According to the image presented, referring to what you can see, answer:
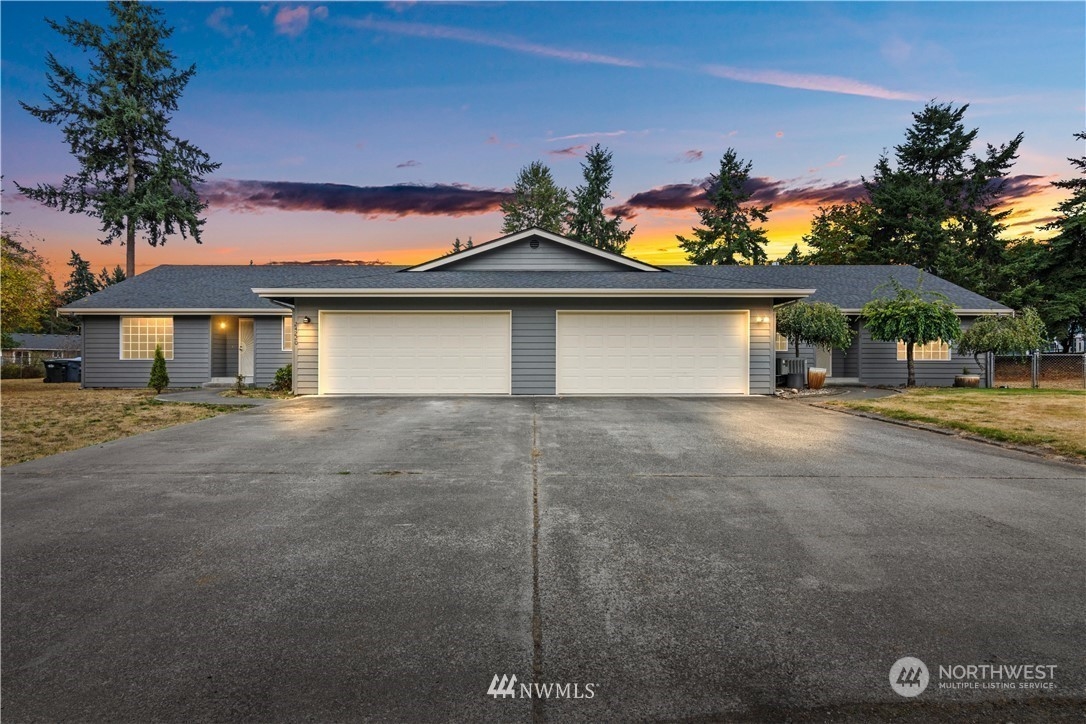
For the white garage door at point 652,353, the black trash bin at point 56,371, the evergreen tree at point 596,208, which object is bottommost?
the black trash bin at point 56,371

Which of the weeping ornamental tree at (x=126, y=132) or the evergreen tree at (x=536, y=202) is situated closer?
the weeping ornamental tree at (x=126, y=132)

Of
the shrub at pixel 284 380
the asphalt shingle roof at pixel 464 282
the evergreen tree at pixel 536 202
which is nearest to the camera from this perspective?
the asphalt shingle roof at pixel 464 282

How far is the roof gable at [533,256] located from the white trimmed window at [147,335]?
29.5 feet

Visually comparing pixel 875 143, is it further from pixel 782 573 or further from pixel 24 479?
pixel 24 479

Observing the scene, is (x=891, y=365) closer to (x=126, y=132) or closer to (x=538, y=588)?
(x=538, y=588)

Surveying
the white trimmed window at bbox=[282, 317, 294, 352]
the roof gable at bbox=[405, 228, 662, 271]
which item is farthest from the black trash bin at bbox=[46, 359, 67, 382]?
the roof gable at bbox=[405, 228, 662, 271]

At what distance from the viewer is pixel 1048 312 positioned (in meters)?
24.0

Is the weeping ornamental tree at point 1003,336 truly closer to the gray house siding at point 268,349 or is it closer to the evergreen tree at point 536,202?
the gray house siding at point 268,349

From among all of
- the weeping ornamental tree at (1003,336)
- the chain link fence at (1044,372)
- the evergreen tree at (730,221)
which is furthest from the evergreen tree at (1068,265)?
the evergreen tree at (730,221)

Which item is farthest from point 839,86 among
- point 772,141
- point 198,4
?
point 198,4

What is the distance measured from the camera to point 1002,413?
31.0 feet

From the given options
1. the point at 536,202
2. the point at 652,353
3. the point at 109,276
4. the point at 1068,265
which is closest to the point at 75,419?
the point at 652,353

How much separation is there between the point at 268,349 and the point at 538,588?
1645 centimetres

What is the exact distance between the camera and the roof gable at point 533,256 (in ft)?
48.5
